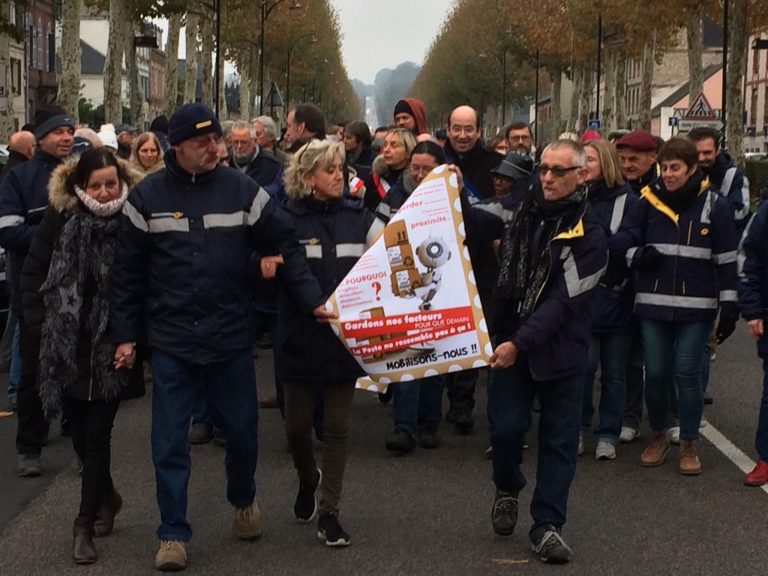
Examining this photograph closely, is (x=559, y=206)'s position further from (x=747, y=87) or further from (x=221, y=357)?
(x=747, y=87)

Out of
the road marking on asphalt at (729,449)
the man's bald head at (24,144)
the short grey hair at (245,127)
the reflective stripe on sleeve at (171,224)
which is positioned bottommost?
the road marking on asphalt at (729,449)

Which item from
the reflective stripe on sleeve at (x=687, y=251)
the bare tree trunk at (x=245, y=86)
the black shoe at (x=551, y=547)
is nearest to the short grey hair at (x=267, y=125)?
the reflective stripe on sleeve at (x=687, y=251)

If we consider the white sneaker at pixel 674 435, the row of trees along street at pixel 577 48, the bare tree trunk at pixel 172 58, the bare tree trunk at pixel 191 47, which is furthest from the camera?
the bare tree trunk at pixel 191 47

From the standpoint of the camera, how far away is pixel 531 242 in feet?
22.5

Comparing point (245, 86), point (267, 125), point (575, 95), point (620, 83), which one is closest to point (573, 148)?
point (267, 125)

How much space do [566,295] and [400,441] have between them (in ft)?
9.45

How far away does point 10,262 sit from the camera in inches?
385

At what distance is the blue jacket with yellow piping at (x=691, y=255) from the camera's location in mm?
8648

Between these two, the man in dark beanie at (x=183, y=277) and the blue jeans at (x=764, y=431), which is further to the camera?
the blue jeans at (x=764, y=431)

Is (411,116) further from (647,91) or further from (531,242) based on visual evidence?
(647,91)

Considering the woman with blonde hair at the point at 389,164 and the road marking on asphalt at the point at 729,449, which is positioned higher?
the woman with blonde hair at the point at 389,164

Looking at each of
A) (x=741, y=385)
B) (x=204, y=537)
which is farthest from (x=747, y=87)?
(x=204, y=537)

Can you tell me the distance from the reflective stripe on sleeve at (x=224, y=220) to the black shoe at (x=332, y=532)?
147cm

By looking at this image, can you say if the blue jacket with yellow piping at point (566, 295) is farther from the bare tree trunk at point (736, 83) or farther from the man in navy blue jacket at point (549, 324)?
the bare tree trunk at point (736, 83)
